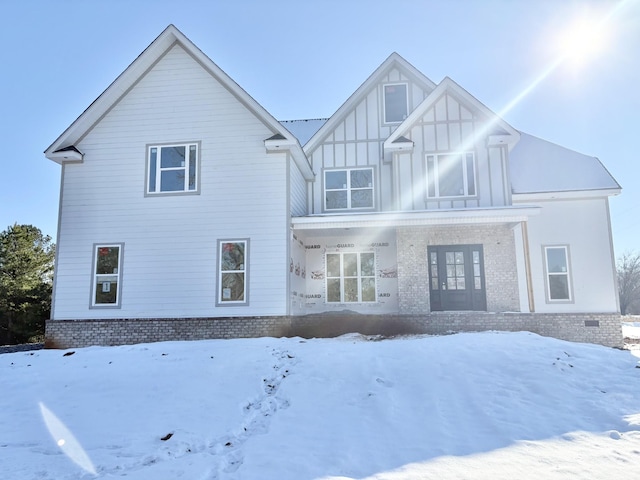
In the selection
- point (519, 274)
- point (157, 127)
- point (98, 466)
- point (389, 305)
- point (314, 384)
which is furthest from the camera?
point (389, 305)

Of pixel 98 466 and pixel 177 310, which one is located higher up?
pixel 177 310

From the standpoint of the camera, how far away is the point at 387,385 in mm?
6484

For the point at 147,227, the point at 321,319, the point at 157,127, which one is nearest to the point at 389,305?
the point at 321,319

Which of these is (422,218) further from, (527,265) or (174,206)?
(174,206)

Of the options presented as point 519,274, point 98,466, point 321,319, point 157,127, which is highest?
point 157,127

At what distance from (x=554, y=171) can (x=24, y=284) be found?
2987 centimetres

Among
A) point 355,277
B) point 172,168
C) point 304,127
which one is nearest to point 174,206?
point 172,168

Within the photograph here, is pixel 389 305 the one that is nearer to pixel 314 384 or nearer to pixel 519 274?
pixel 519 274

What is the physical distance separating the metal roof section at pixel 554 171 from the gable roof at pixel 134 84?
7794 mm

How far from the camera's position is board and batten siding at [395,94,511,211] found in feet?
43.7

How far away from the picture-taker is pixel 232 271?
11.8 metres

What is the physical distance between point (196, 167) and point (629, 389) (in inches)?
426

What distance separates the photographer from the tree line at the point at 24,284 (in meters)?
26.8

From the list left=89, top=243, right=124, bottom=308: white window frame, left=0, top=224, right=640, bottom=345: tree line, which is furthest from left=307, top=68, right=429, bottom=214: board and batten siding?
left=0, top=224, right=640, bottom=345: tree line
